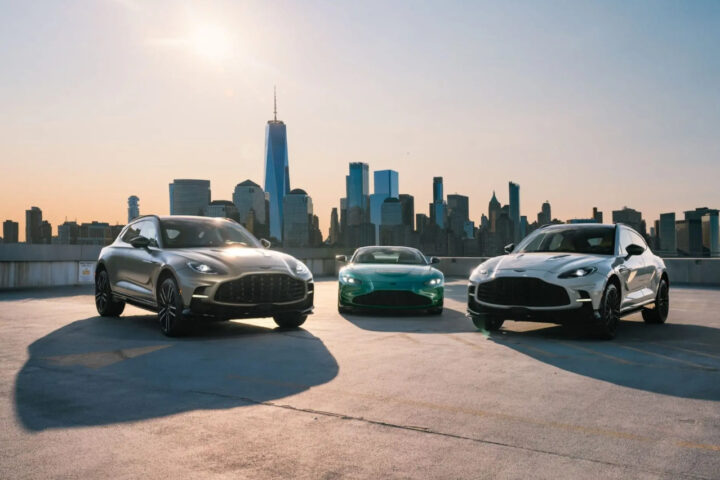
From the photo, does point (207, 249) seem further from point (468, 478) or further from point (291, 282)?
point (468, 478)

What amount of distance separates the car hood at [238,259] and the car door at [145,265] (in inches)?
18.6

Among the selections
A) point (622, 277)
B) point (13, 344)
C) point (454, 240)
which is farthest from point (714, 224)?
point (13, 344)

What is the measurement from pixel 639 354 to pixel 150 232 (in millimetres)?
7291

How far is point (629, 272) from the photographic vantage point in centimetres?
951

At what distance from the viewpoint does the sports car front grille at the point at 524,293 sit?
330 inches

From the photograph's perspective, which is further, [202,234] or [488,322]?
[202,234]

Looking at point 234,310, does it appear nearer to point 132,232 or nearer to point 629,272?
point 132,232

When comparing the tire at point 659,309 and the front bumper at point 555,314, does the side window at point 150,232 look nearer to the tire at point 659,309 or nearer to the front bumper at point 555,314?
the front bumper at point 555,314

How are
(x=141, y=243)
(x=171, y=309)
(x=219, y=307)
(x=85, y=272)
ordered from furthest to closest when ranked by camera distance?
1. (x=85, y=272)
2. (x=141, y=243)
3. (x=171, y=309)
4. (x=219, y=307)

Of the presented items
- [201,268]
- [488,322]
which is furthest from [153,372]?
[488,322]

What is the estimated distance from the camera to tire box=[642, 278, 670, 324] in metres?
10.9

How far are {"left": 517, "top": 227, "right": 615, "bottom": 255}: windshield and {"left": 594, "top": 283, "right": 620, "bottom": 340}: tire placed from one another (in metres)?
0.87

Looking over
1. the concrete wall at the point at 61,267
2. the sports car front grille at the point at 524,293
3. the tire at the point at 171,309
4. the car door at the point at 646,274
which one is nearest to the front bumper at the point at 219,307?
the tire at the point at 171,309

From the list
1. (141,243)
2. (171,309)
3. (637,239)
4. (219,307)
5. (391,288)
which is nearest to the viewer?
(219,307)
